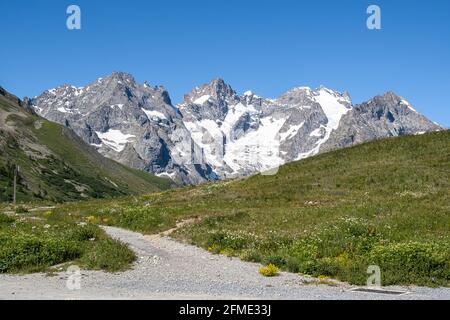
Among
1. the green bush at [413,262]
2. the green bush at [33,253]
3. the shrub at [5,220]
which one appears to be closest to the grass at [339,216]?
the green bush at [413,262]

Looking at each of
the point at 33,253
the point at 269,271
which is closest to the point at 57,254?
the point at 33,253

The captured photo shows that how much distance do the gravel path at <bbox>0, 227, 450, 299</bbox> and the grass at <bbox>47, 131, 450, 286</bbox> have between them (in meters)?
1.90

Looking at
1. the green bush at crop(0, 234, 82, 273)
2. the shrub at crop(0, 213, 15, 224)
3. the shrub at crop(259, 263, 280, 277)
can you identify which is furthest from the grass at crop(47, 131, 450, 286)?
the green bush at crop(0, 234, 82, 273)

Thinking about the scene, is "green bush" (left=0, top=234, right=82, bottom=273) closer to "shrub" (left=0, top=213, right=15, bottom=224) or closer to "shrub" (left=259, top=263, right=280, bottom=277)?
"shrub" (left=259, top=263, right=280, bottom=277)

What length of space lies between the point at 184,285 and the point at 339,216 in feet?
56.6

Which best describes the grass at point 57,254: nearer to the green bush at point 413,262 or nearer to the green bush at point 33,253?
the green bush at point 33,253

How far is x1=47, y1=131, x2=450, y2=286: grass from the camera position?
22516mm

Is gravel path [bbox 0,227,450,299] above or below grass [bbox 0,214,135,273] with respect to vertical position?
below

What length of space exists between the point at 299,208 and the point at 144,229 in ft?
38.0

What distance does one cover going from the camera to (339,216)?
3428 cm

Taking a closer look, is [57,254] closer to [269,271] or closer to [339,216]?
[269,271]
